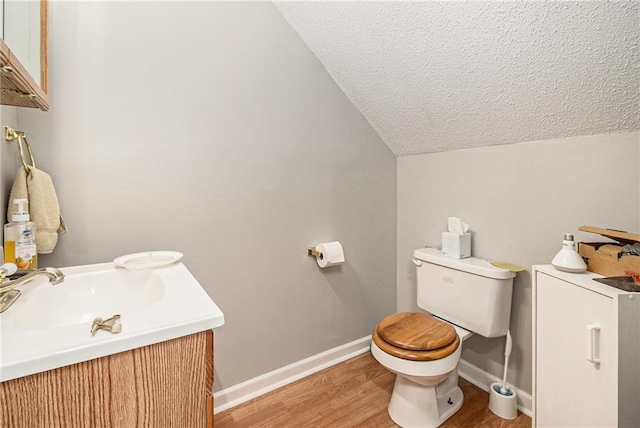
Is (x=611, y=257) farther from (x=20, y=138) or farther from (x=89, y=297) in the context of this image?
(x=20, y=138)

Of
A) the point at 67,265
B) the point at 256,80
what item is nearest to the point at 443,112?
the point at 256,80

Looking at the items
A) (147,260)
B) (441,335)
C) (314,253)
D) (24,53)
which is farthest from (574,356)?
(24,53)

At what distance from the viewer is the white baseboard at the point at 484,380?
1.41 meters

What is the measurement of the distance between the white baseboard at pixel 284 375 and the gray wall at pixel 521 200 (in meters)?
0.52

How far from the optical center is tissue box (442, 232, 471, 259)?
61.3 inches

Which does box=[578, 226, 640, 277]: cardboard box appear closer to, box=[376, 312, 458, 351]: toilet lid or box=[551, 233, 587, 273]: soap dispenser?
box=[551, 233, 587, 273]: soap dispenser

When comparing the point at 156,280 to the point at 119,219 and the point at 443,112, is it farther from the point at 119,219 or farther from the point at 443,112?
the point at 443,112

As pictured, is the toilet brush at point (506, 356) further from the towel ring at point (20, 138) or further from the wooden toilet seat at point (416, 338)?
the towel ring at point (20, 138)

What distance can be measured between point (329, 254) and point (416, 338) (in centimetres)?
60

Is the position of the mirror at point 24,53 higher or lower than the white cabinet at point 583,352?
higher

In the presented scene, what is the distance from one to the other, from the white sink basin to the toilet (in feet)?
3.09

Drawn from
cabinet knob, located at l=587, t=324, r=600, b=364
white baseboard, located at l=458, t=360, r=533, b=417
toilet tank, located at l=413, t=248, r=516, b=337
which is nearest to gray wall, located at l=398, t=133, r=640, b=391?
white baseboard, located at l=458, t=360, r=533, b=417

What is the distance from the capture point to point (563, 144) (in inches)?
49.6

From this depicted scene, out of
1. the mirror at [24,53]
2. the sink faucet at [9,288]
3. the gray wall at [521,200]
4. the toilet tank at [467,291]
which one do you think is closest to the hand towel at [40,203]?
the mirror at [24,53]
